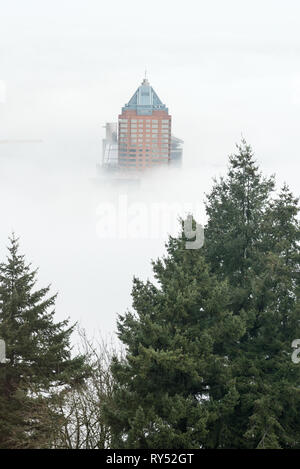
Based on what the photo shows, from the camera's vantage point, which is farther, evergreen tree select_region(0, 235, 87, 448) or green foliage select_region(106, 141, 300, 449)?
evergreen tree select_region(0, 235, 87, 448)

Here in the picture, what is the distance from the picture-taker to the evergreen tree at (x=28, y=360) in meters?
23.9

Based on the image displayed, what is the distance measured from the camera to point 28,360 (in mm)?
25703

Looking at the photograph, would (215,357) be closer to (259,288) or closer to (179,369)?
(179,369)

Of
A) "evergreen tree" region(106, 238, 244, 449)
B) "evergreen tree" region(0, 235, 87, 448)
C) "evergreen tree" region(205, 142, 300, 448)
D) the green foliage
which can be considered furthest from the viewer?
"evergreen tree" region(0, 235, 87, 448)

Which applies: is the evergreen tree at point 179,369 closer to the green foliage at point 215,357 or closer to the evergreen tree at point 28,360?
the green foliage at point 215,357

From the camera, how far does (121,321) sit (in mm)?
33281

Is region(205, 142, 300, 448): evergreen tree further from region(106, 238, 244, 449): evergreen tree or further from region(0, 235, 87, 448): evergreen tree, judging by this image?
region(0, 235, 87, 448): evergreen tree

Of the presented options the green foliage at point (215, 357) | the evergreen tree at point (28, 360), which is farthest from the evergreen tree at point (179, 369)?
the evergreen tree at point (28, 360)

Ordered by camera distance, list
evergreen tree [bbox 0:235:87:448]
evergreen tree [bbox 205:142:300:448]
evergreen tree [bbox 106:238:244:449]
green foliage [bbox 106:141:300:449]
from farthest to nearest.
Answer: evergreen tree [bbox 0:235:87:448] → evergreen tree [bbox 205:142:300:448] → green foliage [bbox 106:141:300:449] → evergreen tree [bbox 106:238:244:449]

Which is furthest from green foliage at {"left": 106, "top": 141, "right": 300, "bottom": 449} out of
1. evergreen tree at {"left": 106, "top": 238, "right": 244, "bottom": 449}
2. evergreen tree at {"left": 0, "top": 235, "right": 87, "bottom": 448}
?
evergreen tree at {"left": 0, "top": 235, "right": 87, "bottom": 448}

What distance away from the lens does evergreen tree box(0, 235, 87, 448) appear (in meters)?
23.9

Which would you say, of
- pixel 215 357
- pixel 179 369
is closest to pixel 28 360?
pixel 179 369
